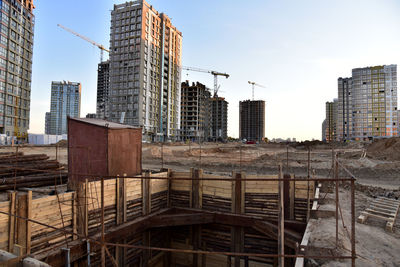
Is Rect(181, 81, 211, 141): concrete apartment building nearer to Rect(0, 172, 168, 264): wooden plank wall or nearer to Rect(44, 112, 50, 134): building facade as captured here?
Rect(0, 172, 168, 264): wooden plank wall

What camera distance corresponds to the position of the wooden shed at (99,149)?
11.1 metres

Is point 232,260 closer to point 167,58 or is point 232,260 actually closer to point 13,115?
point 13,115

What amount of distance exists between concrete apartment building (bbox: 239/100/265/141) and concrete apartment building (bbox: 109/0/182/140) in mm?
106648

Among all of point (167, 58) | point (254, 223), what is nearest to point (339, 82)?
point (167, 58)

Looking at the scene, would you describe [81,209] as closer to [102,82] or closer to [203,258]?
[203,258]

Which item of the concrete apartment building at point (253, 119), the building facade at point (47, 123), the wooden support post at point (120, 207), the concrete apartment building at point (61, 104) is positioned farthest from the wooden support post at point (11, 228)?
the building facade at point (47, 123)

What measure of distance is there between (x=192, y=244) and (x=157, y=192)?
148 inches

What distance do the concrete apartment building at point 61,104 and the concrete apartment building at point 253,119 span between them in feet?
401

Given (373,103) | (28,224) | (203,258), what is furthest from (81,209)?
(373,103)

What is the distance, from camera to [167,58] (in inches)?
3159

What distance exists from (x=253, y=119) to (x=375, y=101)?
7968 centimetres

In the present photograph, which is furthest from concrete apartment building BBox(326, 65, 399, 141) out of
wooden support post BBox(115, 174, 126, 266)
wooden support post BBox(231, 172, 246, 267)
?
wooden support post BBox(115, 174, 126, 266)

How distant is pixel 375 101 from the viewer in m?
99.9

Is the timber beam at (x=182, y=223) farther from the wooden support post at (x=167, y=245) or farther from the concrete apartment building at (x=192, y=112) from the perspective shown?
the concrete apartment building at (x=192, y=112)
